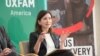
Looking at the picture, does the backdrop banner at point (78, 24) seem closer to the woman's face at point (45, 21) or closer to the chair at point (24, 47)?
the woman's face at point (45, 21)

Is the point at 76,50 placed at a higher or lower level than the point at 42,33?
lower

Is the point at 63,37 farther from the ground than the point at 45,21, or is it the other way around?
the point at 45,21

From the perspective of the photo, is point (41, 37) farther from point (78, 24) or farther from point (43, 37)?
point (78, 24)

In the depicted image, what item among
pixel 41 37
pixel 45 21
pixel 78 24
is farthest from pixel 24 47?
pixel 78 24

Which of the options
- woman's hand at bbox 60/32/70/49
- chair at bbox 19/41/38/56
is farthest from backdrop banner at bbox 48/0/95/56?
chair at bbox 19/41/38/56

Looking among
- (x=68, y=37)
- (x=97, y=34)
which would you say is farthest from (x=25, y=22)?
(x=97, y=34)

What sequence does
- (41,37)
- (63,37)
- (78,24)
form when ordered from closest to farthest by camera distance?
1. (41,37)
2. (63,37)
3. (78,24)

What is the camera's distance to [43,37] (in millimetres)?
1990

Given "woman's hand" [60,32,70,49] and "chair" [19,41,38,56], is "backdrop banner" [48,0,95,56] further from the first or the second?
"chair" [19,41,38,56]

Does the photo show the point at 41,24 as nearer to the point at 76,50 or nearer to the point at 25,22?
the point at 25,22

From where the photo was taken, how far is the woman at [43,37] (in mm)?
1968

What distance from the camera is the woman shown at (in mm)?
1968

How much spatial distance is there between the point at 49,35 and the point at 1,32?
384 mm

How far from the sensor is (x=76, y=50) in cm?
231
